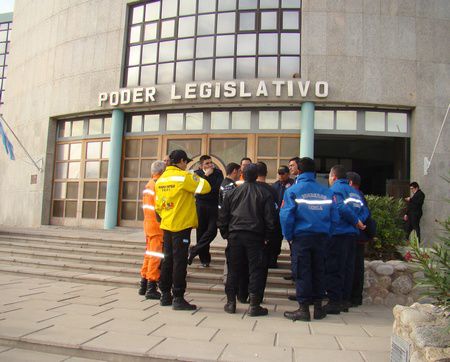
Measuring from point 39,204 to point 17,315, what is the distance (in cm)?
991

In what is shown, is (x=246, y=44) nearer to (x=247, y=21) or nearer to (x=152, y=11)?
(x=247, y=21)

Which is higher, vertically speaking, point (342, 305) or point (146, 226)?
point (146, 226)

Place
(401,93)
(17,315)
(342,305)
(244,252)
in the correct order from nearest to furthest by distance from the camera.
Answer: (17,315), (244,252), (342,305), (401,93)

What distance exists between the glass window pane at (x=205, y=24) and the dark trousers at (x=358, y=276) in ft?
27.8

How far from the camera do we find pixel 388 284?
6344 millimetres

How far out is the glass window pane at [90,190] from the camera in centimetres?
1348

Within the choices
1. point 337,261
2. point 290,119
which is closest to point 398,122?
point 290,119

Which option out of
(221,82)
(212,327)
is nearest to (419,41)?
(221,82)

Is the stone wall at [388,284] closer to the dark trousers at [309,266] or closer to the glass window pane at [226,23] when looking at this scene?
the dark trousers at [309,266]

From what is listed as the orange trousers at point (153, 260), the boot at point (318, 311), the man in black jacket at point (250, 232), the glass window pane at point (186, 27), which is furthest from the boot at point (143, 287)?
the glass window pane at point (186, 27)

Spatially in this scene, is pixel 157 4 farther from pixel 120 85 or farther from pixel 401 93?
pixel 401 93

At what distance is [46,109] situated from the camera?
14250 mm

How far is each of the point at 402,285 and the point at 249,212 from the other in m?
2.87

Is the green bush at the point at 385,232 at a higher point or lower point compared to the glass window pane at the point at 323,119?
lower
